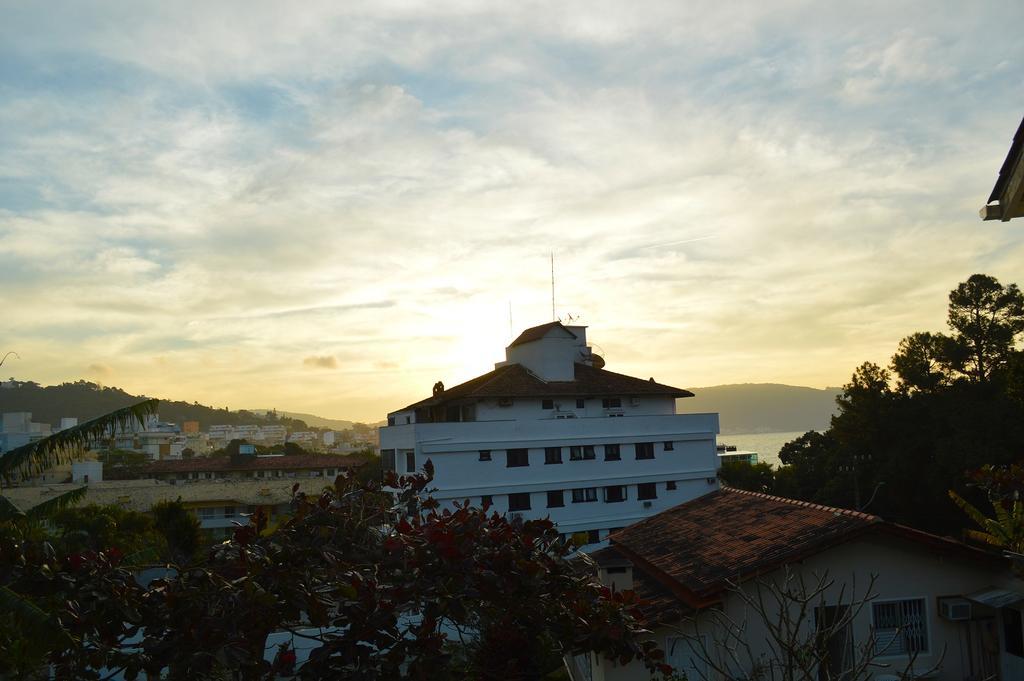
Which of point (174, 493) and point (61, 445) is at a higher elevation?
point (61, 445)

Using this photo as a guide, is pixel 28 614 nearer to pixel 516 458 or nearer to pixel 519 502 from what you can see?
pixel 516 458

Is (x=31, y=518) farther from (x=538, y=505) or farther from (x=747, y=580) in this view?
(x=538, y=505)

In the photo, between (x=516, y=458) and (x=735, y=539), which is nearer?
(x=735, y=539)

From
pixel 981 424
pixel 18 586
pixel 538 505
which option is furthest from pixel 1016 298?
pixel 18 586

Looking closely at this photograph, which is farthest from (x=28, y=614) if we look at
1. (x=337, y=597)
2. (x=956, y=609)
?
(x=956, y=609)

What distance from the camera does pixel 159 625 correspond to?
519 cm

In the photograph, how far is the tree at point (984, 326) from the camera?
4306 cm

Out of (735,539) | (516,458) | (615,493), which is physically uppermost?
(516,458)

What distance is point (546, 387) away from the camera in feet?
149

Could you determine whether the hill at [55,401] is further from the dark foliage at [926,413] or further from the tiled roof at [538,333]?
the dark foliage at [926,413]

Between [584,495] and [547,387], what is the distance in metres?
6.35

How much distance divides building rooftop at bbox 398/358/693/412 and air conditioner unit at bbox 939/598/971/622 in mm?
29160

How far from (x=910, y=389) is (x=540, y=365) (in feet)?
67.2

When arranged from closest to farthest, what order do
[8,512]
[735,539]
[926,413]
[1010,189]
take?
[1010,189] < [8,512] < [735,539] < [926,413]
